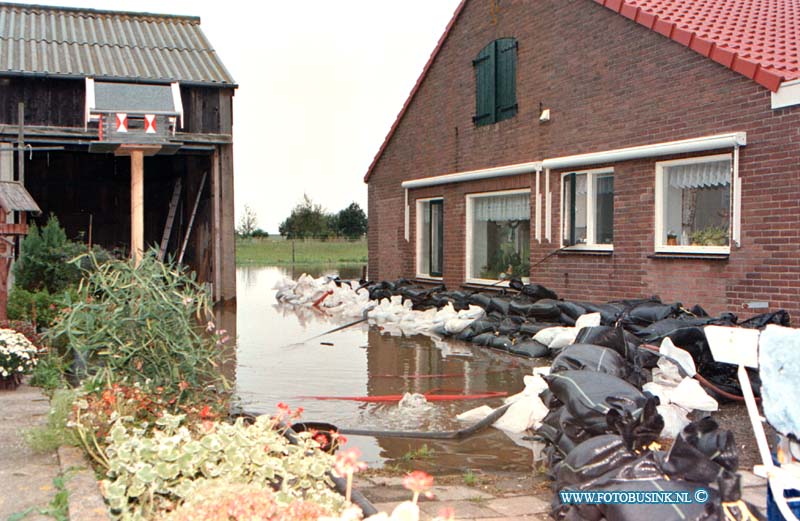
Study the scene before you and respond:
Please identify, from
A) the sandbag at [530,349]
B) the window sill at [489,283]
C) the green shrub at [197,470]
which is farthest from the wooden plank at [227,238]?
the green shrub at [197,470]

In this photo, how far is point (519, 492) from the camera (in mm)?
5141

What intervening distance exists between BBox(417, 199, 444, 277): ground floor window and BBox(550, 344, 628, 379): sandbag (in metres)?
11.3

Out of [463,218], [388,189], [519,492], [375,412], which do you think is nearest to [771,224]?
[375,412]

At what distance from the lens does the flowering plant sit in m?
7.11

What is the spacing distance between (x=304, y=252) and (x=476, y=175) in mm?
38452

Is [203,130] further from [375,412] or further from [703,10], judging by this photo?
[375,412]

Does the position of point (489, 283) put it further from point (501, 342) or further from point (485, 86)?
point (501, 342)

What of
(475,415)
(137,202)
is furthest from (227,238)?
(475,415)

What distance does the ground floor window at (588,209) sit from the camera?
13.2 meters

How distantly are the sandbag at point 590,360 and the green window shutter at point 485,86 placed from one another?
9.84 m

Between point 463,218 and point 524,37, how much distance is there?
3720 millimetres

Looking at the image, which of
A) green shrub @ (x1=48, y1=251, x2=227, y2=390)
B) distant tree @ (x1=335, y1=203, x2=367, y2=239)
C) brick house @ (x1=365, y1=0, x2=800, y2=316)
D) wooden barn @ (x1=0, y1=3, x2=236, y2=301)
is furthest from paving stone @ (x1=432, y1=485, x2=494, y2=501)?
distant tree @ (x1=335, y1=203, x2=367, y2=239)

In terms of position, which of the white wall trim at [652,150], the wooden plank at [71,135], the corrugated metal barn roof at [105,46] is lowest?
the white wall trim at [652,150]

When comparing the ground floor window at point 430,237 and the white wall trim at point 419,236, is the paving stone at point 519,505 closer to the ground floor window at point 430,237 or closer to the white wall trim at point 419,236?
the ground floor window at point 430,237
